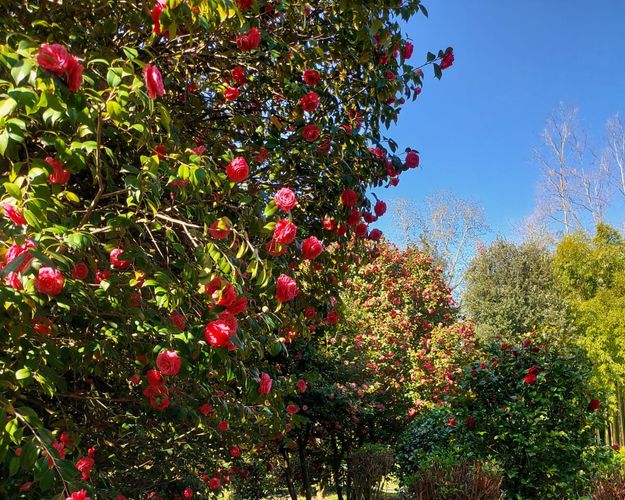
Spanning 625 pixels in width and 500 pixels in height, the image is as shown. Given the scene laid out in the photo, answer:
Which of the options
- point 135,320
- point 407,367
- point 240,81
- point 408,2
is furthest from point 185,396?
point 407,367

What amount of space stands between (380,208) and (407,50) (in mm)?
1101

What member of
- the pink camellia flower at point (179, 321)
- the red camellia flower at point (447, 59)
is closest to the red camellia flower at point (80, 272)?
the pink camellia flower at point (179, 321)

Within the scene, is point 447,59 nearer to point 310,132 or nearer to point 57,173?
point 310,132

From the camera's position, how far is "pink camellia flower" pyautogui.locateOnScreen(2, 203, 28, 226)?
1.39m

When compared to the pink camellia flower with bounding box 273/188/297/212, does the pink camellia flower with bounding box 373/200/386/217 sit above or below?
above

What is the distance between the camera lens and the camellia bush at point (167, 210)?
1.46 metres

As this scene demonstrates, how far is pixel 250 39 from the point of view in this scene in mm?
2469

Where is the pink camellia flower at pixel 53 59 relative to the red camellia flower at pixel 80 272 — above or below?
above

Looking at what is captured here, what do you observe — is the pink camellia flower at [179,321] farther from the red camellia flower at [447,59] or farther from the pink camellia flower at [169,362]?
the red camellia flower at [447,59]

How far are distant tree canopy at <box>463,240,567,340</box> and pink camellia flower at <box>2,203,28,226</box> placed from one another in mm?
16092

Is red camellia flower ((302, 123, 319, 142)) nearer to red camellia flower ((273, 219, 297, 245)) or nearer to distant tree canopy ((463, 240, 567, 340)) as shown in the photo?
red camellia flower ((273, 219, 297, 245))

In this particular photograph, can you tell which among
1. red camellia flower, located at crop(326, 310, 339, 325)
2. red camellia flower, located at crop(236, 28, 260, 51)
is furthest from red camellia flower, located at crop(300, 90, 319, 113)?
red camellia flower, located at crop(326, 310, 339, 325)

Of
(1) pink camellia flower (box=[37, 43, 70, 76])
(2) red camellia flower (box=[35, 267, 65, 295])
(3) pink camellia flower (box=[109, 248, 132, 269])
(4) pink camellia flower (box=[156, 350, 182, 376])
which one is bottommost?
(4) pink camellia flower (box=[156, 350, 182, 376])

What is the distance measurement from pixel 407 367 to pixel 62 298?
28.8 feet
